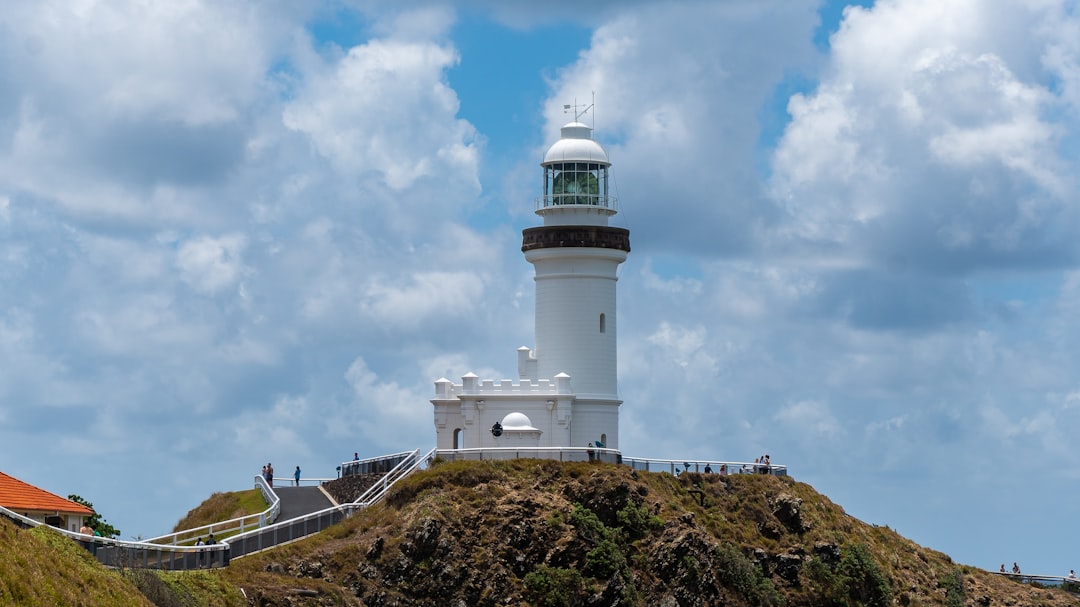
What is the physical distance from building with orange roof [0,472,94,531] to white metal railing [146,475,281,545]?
265 centimetres

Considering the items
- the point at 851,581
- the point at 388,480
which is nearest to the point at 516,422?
the point at 388,480

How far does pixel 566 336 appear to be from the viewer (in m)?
74.4

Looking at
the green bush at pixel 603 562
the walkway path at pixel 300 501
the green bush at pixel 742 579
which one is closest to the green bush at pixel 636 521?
the green bush at pixel 603 562

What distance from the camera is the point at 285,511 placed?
67562mm

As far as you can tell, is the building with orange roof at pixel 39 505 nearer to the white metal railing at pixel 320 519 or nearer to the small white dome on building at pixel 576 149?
the white metal railing at pixel 320 519

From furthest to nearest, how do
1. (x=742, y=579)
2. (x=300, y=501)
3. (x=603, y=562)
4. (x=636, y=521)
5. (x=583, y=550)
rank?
1. (x=300, y=501)
2. (x=742, y=579)
3. (x=636, y=521)
4. (x=583, y=550)
5. (x=603, y=562)

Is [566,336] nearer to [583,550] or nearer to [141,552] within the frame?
[583,550]

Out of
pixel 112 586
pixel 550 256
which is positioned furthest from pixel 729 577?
pixel 112 586

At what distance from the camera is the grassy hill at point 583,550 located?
60.2 meters

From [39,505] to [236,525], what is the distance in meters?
11.8

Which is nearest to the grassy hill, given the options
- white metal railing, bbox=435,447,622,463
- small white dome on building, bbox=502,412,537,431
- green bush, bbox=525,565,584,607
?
green bush, bbox=525,565,584,607

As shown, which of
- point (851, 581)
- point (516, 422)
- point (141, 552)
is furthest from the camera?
point (516, 422)

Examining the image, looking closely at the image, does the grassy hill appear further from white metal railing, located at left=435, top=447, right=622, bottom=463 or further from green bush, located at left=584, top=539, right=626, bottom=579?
white metal railing, located at left=435, top=447, right=622, bottom=463

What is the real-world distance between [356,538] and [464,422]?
11.3 m
